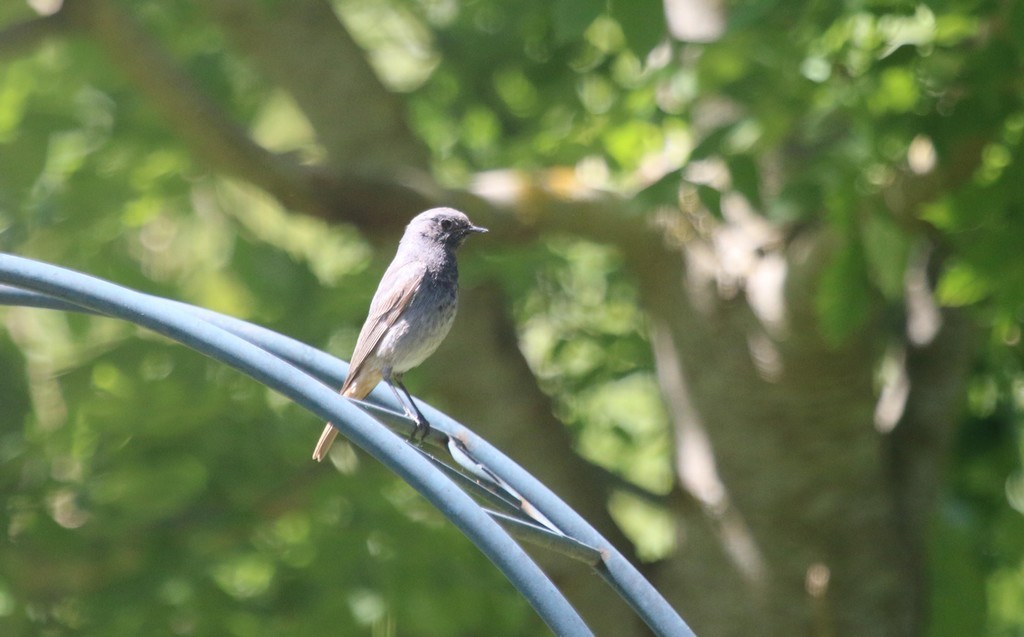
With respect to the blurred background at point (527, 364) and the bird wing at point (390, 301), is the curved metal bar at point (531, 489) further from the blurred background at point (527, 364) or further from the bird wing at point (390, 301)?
the blurred background at point (527, 364)

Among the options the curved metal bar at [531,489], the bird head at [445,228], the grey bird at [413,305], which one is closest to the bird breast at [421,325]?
the grey bird at [413,305]

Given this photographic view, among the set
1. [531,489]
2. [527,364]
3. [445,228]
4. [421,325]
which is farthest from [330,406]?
[527,364]

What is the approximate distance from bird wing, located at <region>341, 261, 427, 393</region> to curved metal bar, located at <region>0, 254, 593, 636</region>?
1.53 meters

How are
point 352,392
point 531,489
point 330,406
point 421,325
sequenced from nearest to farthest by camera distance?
point 330,406 < point 531,489 < point 352,392 < point 421,325

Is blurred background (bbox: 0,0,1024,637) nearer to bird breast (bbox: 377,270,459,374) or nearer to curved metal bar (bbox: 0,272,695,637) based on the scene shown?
bird breast (bbox: 377,270,459,374)

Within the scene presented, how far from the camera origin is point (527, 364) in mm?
5914

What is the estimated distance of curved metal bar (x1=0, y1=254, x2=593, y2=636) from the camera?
93.0 inches

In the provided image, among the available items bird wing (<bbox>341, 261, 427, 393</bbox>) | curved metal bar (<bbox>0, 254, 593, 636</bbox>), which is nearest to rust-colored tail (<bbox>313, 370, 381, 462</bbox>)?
bird wing (<bbox>341, 261, 427, 393</bbox>)

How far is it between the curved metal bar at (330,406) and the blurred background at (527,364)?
2003 millimetres

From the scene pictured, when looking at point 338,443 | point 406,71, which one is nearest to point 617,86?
point 338,443

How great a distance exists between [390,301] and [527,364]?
1803mm

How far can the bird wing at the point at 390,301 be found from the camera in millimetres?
4078

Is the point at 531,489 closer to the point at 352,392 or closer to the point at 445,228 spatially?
the point at 352,392

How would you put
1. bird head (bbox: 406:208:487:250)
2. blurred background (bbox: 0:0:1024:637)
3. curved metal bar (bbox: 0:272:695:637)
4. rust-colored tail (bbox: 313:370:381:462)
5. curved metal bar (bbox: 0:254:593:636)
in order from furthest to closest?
blurred background (bbox: 0:0:1024:637), bird head (bbox: 406:208:487:250), rust-colored tail (bbox: 313:370:381:462), curved metal bar (bbox: 0:272:695:637), curved metal bar (bbox: 0:254:593:636)
